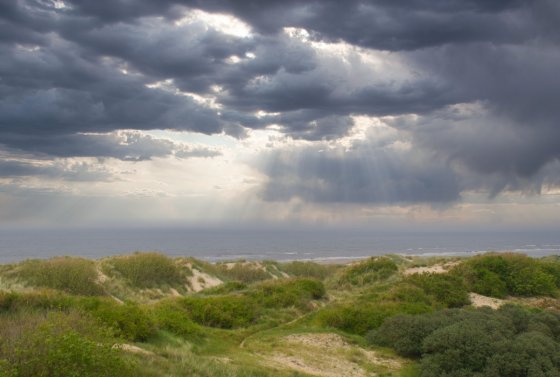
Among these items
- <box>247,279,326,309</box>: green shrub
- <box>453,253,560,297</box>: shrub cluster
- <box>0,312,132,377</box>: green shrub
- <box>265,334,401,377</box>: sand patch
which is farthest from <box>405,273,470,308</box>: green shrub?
<box>0,312,132,377</box>: green shrub

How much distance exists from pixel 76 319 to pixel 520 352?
1036 cm

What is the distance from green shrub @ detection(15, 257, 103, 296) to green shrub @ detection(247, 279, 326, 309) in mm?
7596

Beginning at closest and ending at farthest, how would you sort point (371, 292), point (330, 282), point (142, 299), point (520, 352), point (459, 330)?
point (520, 352) → point (459, 330) → point (371, 292) → point (142, 299) → point (330, 282)

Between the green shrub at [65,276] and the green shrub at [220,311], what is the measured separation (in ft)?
20.3

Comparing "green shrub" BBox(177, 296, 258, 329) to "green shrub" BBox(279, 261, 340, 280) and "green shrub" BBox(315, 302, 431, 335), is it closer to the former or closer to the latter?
"green shrub" BBox(315, 302, 431, 335)

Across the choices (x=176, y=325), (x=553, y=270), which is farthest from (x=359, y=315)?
(x=553, y=270)

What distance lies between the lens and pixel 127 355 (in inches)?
362

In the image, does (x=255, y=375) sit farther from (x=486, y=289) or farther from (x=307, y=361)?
(x=486, y=289)

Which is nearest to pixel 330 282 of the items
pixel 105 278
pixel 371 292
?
pixel 371 292

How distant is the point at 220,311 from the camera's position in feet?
58.2

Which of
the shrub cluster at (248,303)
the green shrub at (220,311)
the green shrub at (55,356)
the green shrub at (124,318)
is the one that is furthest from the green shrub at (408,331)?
the green shrub at (55,356)

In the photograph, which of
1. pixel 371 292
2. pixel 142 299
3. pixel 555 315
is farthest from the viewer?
pixel 142 299

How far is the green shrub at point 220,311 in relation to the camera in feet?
57.1

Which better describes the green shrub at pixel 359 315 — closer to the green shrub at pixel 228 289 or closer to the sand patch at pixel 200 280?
the green shrub at pixel 228 289
